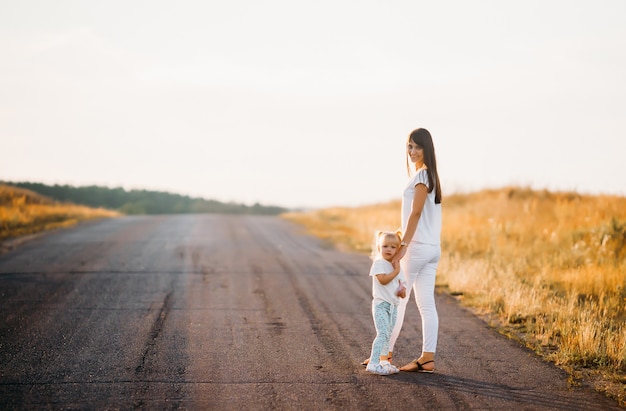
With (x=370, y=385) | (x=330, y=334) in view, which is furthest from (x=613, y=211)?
(x=370, y=385)

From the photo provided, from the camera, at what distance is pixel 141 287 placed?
10062mm

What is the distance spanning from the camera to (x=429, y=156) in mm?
5918

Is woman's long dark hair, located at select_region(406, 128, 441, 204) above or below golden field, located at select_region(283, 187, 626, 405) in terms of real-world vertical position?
above

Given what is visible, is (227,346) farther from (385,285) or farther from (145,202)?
(145,202)

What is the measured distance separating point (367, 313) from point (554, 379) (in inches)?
127

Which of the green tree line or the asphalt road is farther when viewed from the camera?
the green tree line

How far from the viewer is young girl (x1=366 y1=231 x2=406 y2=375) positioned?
19.2ft

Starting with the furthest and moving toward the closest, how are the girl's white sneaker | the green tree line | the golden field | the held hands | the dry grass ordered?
the green tree line → the dry grass → the golden field → the held hands → the girl's white sneaker

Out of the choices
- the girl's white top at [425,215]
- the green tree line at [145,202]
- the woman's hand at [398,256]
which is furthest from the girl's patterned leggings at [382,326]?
the green tree line at [145,202]

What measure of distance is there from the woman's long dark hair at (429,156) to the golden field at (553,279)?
2.23 m

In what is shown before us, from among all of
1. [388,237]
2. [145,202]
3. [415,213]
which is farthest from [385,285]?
[145,202]

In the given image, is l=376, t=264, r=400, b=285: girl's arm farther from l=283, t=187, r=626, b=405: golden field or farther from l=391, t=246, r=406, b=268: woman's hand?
l=283, t=187, r=626, b=405: golden field

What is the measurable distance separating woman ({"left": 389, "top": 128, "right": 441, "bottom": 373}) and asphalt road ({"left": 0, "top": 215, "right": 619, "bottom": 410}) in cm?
41

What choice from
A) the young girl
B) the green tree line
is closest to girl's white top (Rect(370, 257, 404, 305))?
the young girl
